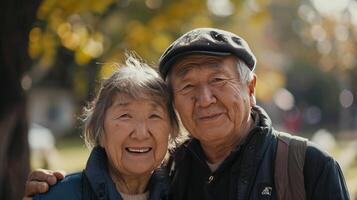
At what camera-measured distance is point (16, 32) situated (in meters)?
5.92

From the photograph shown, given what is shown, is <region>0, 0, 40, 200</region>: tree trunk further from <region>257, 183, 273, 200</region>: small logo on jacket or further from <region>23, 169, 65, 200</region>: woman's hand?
<region>257, 183, 273, 200</region>: small logo on jacket

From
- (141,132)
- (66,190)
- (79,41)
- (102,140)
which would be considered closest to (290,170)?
(141,132)

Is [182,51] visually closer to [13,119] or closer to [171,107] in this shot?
[171,107]

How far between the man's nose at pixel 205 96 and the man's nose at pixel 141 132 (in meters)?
0.30

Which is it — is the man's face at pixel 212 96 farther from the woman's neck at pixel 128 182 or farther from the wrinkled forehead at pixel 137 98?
the woman's neck at pixel 128 182

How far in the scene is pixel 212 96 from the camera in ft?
10.2

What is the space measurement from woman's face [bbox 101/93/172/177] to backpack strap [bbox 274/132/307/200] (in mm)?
626

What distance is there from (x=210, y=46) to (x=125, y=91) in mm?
496

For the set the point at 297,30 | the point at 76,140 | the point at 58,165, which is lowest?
the point at 76,140

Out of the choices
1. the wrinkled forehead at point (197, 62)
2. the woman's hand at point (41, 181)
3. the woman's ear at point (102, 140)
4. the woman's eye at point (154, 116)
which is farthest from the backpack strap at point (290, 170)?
the woman's hand at point (41, 181)

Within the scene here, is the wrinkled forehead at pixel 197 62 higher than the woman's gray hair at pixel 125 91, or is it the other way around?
the wrinkled forehead at pixel 197 62

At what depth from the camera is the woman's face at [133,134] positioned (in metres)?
3.07

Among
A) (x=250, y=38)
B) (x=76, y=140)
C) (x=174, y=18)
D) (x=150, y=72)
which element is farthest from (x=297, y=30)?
(x=150, y=72)

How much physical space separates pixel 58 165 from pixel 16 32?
14187 mm
